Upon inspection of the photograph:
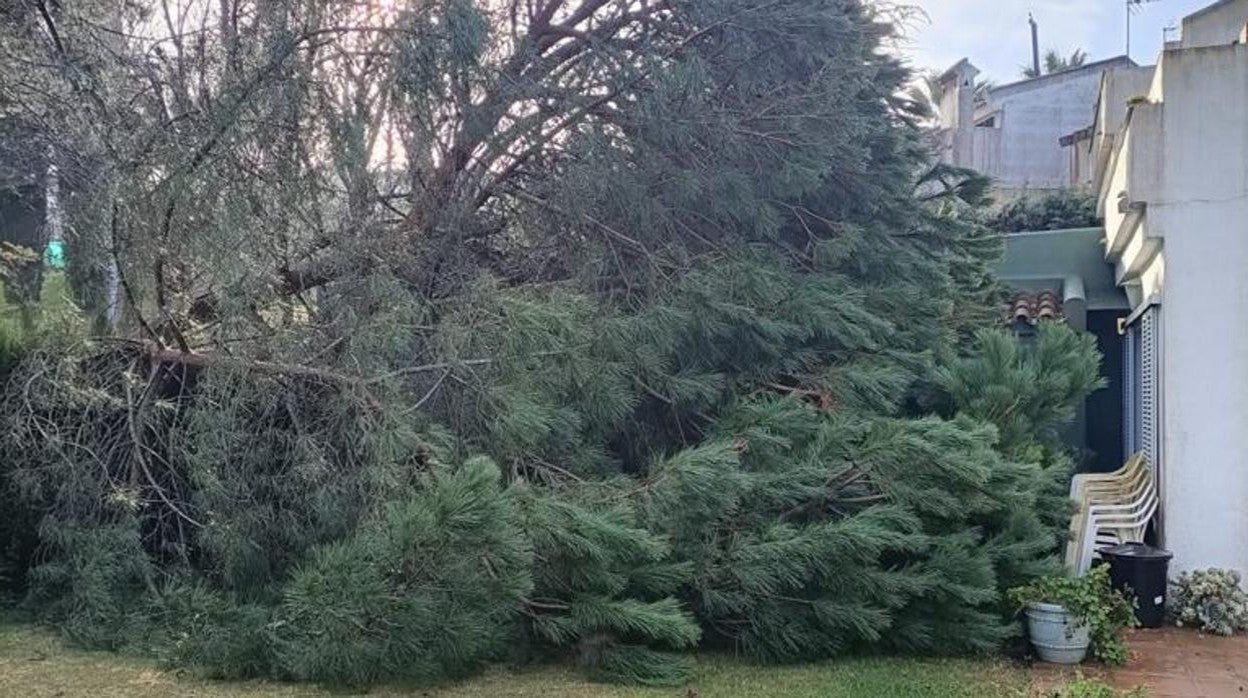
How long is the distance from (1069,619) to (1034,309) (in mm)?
6198

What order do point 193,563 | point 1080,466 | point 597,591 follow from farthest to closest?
point 1080,466 < point 193,563 < point 597,591

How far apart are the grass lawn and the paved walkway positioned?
1.69 ft

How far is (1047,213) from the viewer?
1953 centimetres

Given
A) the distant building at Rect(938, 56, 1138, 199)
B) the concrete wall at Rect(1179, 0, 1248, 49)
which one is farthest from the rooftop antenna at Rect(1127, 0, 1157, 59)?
the concrete wall at Rect(1179, 0, 1248, 49)

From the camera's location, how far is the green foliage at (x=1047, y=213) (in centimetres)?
1888

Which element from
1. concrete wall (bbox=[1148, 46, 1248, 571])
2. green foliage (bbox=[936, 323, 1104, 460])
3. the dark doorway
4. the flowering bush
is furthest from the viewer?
the dark doorway

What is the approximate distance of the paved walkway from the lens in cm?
661

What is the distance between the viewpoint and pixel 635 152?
26.4ft

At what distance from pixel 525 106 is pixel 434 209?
1078 millimetres

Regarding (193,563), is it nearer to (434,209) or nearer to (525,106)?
(434,209)

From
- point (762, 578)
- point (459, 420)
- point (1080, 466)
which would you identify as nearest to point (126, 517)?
point (459, 420)

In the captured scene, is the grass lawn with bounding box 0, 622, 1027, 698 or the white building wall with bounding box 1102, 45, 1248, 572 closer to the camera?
the grass lawn with bounding box 0, 622, 1027, 698

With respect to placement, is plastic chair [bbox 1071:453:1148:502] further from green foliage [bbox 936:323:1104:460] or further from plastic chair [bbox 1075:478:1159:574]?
green foliage [bbox 936:323:1104:460]

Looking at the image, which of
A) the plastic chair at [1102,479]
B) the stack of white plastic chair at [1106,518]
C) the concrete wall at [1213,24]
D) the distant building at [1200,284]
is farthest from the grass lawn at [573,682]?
the concrete wall at [1213,24]
